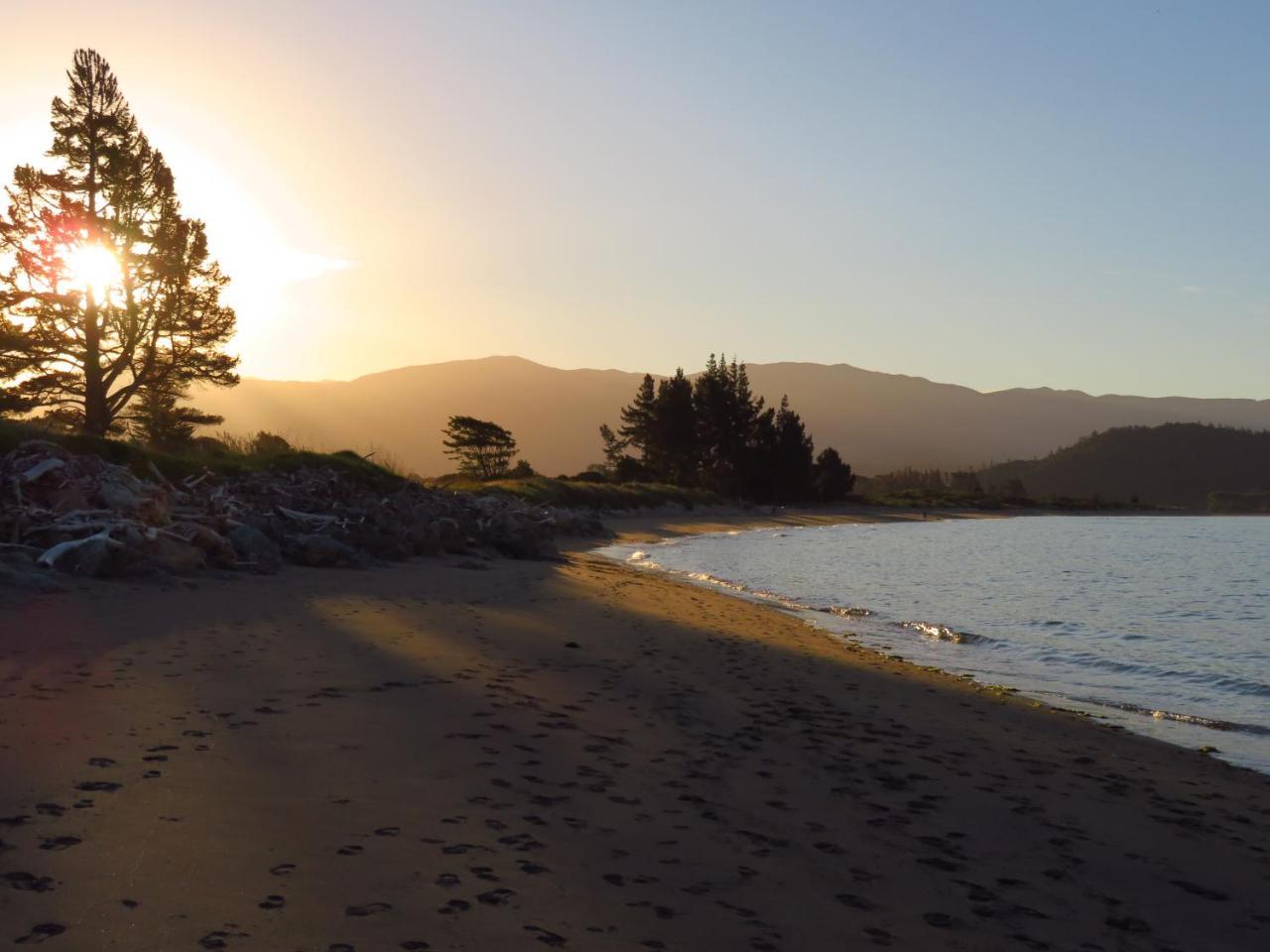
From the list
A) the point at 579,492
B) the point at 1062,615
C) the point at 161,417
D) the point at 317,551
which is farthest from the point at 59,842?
the point at 579,492

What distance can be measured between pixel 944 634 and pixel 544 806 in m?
11.6

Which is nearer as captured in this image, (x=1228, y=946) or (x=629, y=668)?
(x=1228, y=946)

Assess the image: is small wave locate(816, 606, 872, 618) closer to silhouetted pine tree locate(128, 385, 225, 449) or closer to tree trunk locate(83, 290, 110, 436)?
silhouetted pine tree locate(128, 385, 225, 449)

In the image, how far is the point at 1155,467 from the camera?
151500 millimetres

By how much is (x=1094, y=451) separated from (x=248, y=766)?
17370 cm

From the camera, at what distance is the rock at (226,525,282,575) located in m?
11.9

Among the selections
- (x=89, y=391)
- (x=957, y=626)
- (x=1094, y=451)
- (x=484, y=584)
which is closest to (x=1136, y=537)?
(x=957, y=626)

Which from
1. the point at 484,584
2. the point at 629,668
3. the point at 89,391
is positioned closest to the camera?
the point at 629,668

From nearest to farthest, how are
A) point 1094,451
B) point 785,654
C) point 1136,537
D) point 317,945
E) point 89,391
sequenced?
point 317,945
point 785,654
point 89,391
point 1136,537
point 1094,451

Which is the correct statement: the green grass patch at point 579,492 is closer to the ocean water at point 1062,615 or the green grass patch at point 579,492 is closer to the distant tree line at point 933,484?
the ocean water at point 1062,615

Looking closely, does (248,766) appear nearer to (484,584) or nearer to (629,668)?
(629,668)

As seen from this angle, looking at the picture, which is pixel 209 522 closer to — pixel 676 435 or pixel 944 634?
pixel 944 634

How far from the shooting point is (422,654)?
7934 millimetres

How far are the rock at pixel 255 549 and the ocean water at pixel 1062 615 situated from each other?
8.53 metres
